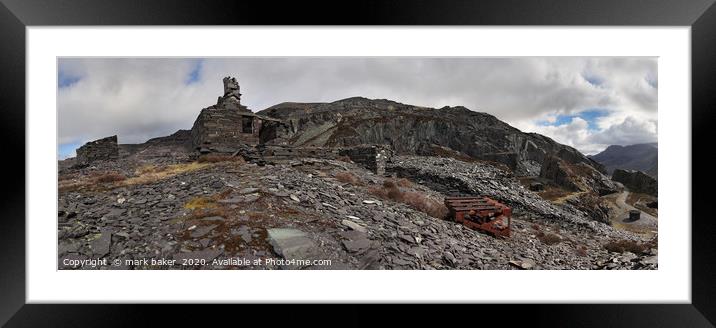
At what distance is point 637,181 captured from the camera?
18.4 feet

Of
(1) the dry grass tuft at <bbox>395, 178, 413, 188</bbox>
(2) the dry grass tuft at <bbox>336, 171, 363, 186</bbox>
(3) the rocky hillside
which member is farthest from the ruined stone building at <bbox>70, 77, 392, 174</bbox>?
(2) the dry grass tuft at <bbox>336, 171, 363, 186</bbox>

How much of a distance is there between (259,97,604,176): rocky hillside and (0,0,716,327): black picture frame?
7.83ft

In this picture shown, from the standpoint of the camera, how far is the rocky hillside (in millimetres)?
6359

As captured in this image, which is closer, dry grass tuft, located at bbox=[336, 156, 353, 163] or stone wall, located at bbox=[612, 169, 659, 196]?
stone wall, located at bbox=[612, 169, 659, 196]

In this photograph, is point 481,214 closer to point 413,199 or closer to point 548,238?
point 413,199

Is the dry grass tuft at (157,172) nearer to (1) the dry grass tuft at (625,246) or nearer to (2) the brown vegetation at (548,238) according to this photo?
(2) the brown vegetation at (548,238)

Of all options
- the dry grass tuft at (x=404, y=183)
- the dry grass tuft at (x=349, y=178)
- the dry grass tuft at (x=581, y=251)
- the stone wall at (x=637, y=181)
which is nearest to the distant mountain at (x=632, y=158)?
the stone wall at (x=637, y=181)

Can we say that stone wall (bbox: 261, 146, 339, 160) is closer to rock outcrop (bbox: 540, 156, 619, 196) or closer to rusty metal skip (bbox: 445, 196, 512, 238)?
rusty metal skip (bbox: 445, 196, 512, 238)

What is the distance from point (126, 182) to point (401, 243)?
5.83m

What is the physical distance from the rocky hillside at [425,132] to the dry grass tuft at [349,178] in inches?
74.3

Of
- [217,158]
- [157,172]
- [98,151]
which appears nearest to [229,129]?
[217,158]
